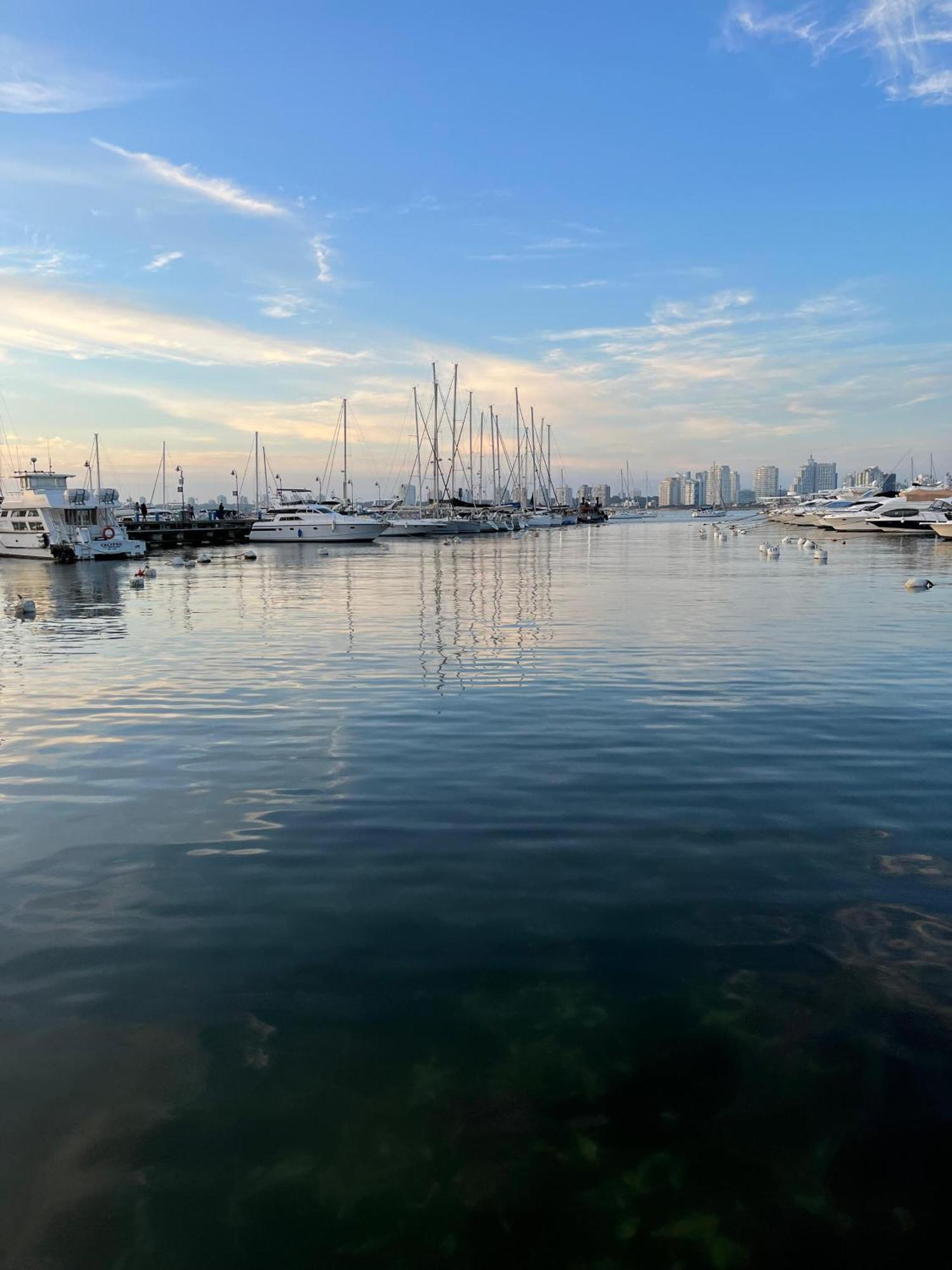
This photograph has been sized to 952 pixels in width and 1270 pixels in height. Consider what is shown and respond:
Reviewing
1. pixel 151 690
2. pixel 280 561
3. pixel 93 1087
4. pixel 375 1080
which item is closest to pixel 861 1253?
pixel 375 1080

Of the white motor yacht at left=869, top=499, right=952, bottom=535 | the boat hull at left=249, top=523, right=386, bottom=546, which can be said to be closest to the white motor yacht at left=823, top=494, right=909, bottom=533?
the white motor yacht at left=869, top=499, right=952, bottom=535

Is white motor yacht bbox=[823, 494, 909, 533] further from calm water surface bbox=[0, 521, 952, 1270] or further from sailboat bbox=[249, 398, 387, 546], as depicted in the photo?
calm water surface bbox=[0, 521, 952, 1270]

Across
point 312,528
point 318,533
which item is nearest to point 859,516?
point 318,533

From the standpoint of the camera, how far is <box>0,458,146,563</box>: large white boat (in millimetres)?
66250

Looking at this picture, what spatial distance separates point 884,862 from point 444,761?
18.8ft

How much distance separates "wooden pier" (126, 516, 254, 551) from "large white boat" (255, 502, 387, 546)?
5760 mm

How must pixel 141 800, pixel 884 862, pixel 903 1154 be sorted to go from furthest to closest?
1. pixel 141 800
2. pixel 884 862
3. pixel 903 1154

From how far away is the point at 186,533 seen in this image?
9869cm

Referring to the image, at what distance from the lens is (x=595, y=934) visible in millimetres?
7039

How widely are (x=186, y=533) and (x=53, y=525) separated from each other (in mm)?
32607

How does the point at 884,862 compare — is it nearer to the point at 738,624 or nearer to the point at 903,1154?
the point at 903,1154

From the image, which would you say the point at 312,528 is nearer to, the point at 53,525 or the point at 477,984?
the point at 53,525

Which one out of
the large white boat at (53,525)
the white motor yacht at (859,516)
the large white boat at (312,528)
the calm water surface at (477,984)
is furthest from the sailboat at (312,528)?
the calm water surface at (477,984)

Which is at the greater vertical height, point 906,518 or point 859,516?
point 859,516
